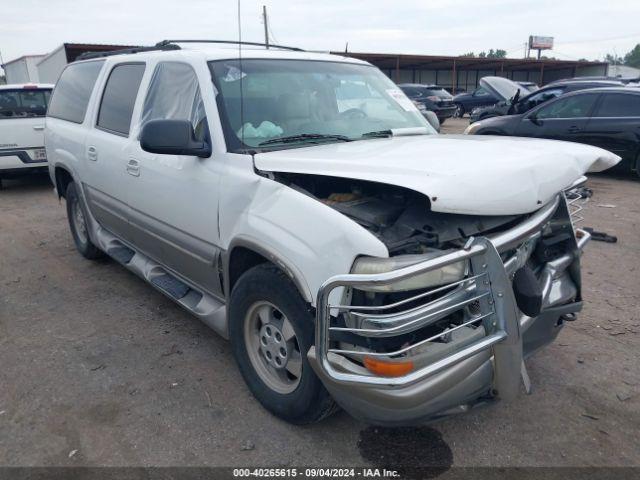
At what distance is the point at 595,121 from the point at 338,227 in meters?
8.61

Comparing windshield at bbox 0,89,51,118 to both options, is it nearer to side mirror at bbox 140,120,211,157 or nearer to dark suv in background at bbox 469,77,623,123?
side mirror at bbox 140,120,211,157

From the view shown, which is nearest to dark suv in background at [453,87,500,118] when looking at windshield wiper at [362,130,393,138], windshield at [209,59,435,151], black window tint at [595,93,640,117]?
black window tint at [595,93,640,117]

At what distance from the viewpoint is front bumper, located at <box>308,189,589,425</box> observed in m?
2.01

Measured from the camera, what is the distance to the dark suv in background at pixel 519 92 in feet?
32.4

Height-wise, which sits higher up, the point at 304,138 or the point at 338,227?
the point at 304,138

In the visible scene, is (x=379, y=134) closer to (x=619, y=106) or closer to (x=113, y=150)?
(x=113, y=150)

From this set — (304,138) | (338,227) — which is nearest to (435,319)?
(338,227)

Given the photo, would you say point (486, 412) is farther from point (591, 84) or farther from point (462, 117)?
point (462, 117)

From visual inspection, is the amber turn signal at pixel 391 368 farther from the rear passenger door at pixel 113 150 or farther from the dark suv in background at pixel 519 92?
the dark suv in background at pixel 519 92

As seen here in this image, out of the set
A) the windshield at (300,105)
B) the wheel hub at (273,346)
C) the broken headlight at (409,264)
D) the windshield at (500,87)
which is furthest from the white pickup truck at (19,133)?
the broken headlight at (409,264)

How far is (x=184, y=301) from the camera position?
3537mm

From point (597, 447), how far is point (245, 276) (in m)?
2.00

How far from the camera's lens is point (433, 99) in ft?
66.1

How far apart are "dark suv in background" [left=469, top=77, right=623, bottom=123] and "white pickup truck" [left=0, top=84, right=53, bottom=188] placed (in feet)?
26.5
